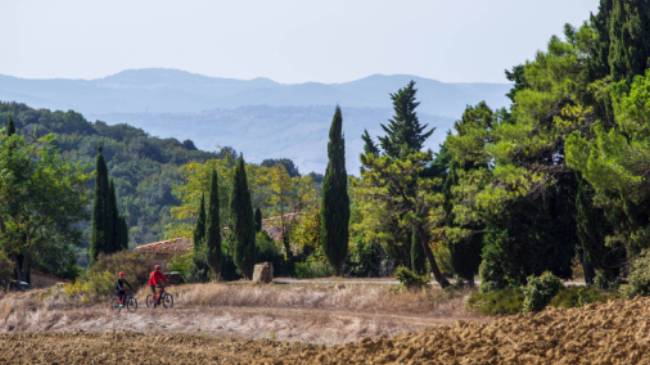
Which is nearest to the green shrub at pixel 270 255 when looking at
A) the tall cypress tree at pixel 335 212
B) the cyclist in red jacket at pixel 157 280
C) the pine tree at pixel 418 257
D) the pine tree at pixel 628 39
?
the tall cypress tree at pixel 335 212

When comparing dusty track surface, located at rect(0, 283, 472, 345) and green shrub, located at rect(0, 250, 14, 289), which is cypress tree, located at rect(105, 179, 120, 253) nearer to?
green shrub, located at rect(0, 250, 14, 289)

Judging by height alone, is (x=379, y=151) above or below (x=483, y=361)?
above

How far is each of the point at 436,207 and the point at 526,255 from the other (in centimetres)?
637

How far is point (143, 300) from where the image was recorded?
40.2 meters

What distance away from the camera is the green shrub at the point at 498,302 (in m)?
29.8

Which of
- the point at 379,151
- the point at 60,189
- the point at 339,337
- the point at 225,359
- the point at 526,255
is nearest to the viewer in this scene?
the point at 225,359

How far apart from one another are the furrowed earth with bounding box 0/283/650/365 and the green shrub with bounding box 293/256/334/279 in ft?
45.4

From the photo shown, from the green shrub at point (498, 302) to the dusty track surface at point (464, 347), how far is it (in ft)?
20.8

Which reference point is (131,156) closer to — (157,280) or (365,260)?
(365,260)

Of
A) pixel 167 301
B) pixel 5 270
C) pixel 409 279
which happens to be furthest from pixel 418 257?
pixel 5 270

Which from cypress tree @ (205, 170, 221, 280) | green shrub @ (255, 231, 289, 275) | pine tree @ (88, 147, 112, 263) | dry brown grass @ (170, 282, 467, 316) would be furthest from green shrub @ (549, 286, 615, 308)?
pine tree @ (88, 147, 112, 263)

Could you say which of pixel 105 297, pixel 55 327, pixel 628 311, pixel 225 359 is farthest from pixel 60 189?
pixel 628 311

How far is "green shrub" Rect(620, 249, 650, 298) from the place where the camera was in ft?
87.7

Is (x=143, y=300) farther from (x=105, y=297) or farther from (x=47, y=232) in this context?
(x=47, y=232)
